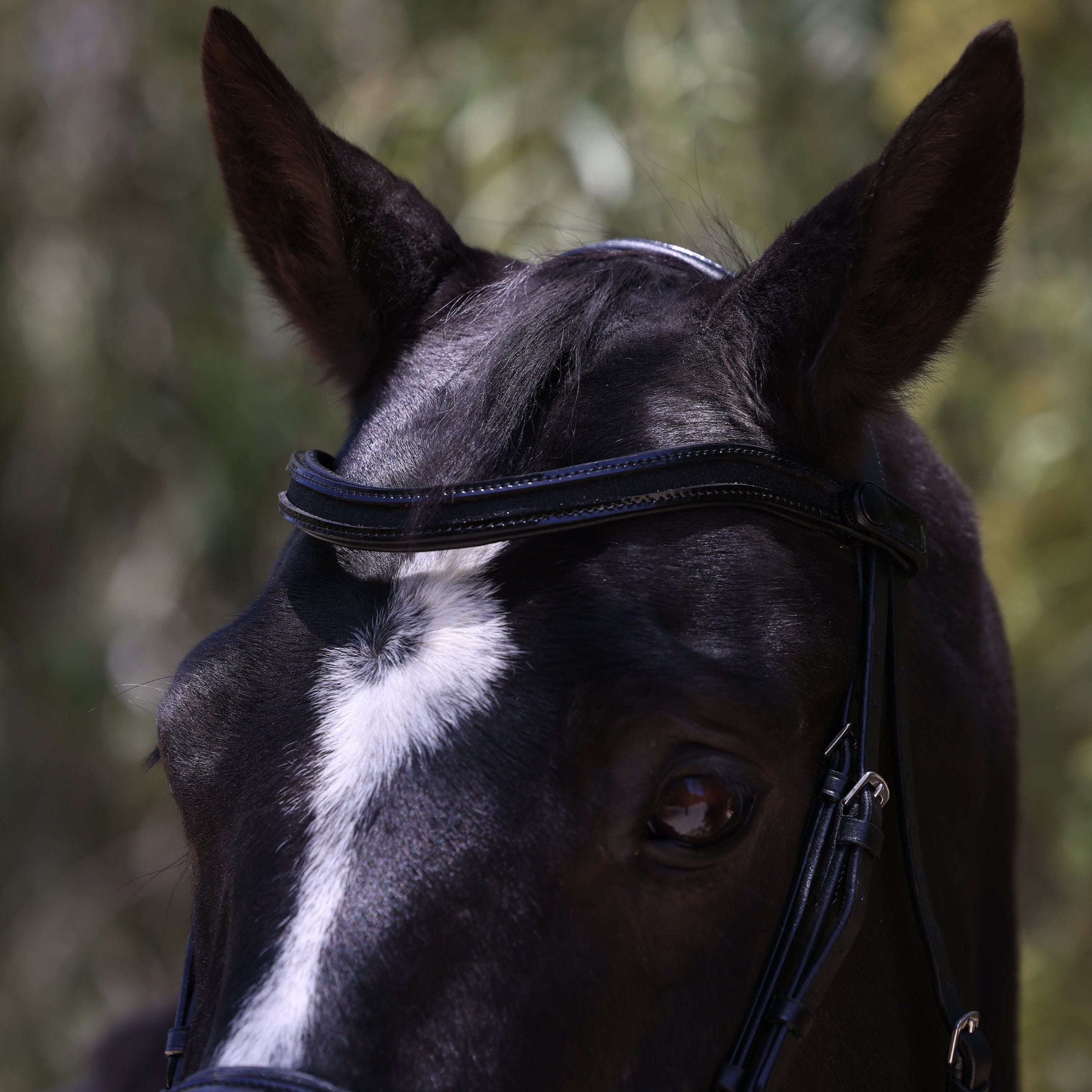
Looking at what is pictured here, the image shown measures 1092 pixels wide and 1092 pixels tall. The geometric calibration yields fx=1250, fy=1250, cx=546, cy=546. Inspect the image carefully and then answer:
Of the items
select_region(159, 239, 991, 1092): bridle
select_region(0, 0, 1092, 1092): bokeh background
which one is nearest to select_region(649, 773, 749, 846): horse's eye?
select_region(159, 239, 991, 1092): bridle

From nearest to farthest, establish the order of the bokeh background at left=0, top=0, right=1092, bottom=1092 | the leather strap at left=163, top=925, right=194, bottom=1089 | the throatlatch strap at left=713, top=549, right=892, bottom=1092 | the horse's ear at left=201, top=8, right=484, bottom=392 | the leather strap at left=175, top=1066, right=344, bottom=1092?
the leather strap at left=175, top=1066, right=344, bottom=1092
the throatlatch strap at left=713, top=549, right=892, bottom=1092
the leather strap at left=163, top=925, right=194, bottom=1089
the horse's ear at left=201, top=8, right=484, bottom=392
the bokeh background at left=0, top=0, right=1092, bottom=1092

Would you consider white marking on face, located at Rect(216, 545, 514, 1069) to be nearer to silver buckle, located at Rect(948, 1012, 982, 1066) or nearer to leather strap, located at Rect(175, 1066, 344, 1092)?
leather strap, located at Rect(175, 1066, 344, 1092)

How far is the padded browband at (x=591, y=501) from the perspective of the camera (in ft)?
4.68

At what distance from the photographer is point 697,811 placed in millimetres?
1332

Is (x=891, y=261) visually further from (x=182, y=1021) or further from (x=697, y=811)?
(x=182, y=1021)

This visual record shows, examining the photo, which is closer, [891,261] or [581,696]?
[581,696]

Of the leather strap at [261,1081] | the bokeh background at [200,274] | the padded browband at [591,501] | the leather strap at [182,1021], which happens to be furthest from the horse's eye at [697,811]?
the bokeh background at [200,274]

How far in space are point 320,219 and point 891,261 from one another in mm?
828

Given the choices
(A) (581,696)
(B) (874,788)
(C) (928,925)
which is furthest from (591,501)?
(C) (928,925)

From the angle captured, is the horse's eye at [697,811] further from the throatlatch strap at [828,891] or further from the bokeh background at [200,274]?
the bokeh background at [200,274]

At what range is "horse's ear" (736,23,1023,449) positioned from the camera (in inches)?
56.7

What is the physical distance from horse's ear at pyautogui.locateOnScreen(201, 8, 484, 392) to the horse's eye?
→ 90 cm

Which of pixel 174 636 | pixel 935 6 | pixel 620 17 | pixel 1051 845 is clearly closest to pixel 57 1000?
pixel 174 636

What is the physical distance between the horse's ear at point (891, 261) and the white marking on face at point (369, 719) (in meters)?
0.47
